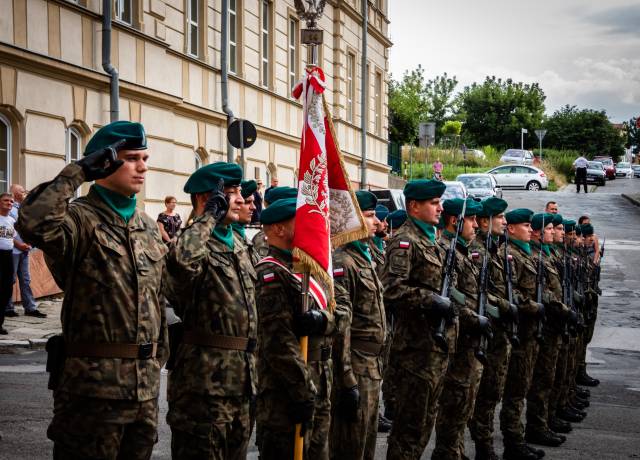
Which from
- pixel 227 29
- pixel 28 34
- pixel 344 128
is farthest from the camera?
pixel 344 128

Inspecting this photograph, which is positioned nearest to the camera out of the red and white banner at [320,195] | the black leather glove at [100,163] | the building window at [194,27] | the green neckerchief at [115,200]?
the black leather glove at [100,163]

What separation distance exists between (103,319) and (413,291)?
2809mm

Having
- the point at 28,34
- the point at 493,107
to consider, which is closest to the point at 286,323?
the point at 28,34

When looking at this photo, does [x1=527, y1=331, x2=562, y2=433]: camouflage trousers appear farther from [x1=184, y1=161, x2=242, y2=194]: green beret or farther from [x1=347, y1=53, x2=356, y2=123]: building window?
[x1=347, y1=53, x2=356, y2=123]: building window

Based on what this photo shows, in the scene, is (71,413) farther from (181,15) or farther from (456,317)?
(181,15)

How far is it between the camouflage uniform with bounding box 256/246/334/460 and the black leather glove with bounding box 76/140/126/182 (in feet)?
4.35

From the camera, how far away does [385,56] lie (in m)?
36.0

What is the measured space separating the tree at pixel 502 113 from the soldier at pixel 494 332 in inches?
3251

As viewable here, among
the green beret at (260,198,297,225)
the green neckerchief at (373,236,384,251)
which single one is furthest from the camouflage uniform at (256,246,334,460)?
the green neckerchief at (373,236,384,251)

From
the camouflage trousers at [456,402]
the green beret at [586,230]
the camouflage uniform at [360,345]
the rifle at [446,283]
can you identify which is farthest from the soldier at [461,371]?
the green beret at [586,230]

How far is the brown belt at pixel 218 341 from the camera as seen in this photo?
472 cm

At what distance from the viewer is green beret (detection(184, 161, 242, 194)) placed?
199 inches

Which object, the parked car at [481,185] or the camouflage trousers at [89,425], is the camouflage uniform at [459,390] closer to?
the camouflage trousers at [89,425]

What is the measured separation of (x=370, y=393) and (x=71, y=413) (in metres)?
2.25
